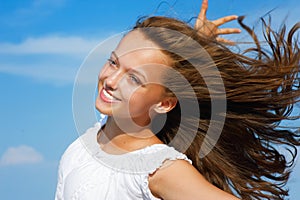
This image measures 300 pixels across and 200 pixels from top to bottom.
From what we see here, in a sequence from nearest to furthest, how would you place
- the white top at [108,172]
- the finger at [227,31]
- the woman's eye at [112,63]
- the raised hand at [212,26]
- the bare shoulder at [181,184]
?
the bare shoulder at [181,184], the white top at [108,172], the woman's eye at [112,63], the raised hand at [212,26], the finger at [227,31]

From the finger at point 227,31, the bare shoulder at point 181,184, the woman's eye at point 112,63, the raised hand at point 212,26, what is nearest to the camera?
the bare shoulder at point 181,184

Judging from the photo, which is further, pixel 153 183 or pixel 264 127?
pixel 264 127

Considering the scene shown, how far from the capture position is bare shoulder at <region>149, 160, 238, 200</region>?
3.35 m

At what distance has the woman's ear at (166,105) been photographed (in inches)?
149

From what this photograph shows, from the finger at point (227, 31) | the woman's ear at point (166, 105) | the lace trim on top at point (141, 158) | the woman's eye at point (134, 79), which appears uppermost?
the finger at point (227, 31)

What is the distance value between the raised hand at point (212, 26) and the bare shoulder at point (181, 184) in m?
0.89

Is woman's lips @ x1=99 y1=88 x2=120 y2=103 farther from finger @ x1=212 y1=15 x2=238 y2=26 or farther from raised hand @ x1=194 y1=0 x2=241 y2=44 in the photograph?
finger @ x1=212 y1=15 x2=238 y2=26

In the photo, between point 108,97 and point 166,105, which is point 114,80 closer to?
point 108,97

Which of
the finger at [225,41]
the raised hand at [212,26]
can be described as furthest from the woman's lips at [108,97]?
the finger at [225,41]

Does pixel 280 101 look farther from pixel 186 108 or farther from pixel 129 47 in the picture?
pixel 129 47

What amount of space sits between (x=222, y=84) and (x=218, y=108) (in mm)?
155

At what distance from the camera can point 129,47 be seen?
3760mm

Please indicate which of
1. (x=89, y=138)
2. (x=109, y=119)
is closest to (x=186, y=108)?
(x=109, y=119)

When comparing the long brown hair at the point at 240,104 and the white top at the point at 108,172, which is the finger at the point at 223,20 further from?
the white top at the point at 108,172
